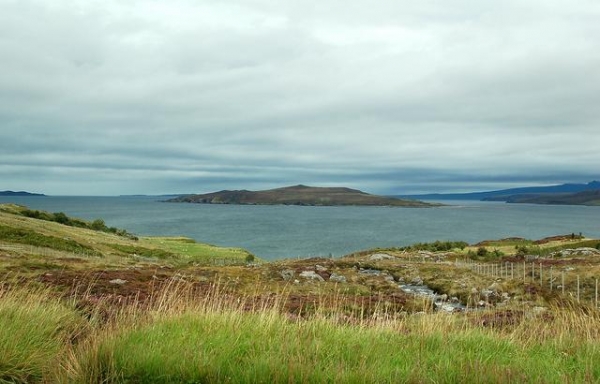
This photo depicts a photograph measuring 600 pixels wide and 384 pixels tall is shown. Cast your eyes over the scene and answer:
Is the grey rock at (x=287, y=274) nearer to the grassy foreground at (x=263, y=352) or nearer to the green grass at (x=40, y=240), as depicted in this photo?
the grassy foreground at (x=263, y=352)

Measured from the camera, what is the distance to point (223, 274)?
1163 inches

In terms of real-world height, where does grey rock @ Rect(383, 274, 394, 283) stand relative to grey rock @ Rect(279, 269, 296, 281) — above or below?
below

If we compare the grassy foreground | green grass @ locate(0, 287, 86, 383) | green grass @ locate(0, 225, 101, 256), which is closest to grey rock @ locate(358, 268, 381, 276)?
the grassy foreground

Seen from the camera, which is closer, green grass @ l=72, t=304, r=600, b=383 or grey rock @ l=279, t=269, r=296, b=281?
green grass @ l=72, t=304, r=600, b=383

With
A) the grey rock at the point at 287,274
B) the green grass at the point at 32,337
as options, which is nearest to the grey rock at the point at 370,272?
the grey rock at the point at 287,274

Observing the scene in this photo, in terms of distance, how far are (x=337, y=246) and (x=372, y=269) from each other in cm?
8365

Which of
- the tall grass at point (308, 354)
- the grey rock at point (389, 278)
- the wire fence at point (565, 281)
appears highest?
the tall grass at point (308, 354)

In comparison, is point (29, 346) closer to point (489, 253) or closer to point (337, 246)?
point (489, 253)

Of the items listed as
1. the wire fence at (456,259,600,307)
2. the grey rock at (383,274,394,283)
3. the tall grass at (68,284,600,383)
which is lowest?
the grey rock at (383,274,394,283)

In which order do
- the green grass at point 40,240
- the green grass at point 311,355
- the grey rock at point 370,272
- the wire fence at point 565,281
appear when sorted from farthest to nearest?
the green grass at point 40,240, the grey rock at point 370,272, the wire fence at point 565,281, the green grass at point 311,355

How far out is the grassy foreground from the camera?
737 cm

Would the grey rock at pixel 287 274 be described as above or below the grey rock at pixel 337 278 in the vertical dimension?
above

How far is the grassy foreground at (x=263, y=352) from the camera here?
290 inches

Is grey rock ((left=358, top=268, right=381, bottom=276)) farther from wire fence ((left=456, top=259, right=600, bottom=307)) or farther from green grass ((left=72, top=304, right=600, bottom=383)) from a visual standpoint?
green grass ((left=72, top=304, right=600, bottom=383))
